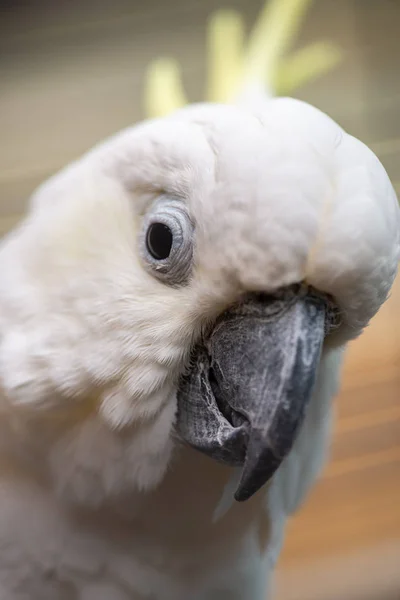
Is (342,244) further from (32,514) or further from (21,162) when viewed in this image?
(21,162)

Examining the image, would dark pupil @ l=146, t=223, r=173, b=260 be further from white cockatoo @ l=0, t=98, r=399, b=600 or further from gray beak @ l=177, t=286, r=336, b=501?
gray beak @ l=177, t=286, r=336, b=501

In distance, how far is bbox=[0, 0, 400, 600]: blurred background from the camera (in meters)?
2.06

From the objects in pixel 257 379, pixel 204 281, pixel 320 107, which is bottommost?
pixel 257 379

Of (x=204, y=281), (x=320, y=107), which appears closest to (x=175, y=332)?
(x=204, y=281)

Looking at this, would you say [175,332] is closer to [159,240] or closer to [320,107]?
[159,240]

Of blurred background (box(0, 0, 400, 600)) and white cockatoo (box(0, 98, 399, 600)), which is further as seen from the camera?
blurred background (box(0, 0, 400, 600))

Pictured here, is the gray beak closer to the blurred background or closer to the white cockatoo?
the white cockatoo

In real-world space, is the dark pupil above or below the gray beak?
above

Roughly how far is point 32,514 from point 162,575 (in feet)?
0.82

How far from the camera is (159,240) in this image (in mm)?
→ 806

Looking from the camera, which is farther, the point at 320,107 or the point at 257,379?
the point at 320,107

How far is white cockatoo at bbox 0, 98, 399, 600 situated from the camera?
28.0 inches

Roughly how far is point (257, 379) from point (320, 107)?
1.66 meters


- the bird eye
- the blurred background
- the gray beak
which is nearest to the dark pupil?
the bird eye
